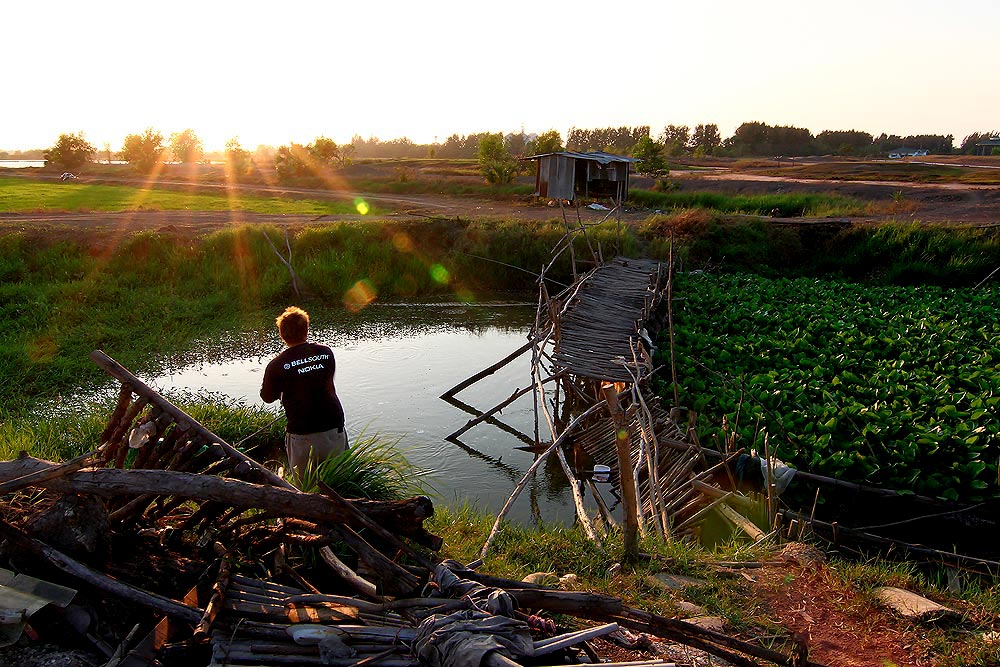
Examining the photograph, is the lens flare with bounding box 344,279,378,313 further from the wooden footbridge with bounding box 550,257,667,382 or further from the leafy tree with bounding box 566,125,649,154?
the leafy tree with bounding box 566,125,649,154

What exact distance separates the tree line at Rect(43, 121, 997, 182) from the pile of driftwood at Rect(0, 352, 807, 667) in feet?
96.4

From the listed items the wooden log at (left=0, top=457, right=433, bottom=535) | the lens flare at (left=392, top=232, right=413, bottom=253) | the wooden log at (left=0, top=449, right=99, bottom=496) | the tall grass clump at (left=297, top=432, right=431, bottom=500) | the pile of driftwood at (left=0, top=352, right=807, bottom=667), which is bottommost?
the tall grass clump at (left=297, top=432, right=431, bottom=500)

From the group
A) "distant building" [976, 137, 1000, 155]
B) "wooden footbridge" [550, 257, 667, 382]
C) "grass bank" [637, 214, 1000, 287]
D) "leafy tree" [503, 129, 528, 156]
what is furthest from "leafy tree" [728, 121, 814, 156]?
"wooden footbridge" [550, 257, 667, 382]

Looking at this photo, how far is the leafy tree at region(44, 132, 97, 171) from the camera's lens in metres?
45.8

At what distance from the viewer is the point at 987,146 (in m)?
61.7

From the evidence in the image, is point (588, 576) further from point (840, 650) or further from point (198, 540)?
point (198, 540)

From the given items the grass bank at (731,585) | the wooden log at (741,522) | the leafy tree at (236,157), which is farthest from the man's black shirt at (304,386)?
the leafy tree at (236,157)

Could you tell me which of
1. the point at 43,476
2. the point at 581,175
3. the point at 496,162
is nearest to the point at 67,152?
the point at 496,162

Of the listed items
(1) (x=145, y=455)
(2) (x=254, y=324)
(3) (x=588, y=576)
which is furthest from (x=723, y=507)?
(2) (x=254, y=324)

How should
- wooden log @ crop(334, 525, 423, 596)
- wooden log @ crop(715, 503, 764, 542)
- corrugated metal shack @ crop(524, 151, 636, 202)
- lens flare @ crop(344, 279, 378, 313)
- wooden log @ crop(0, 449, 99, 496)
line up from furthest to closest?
corrugated metal shack @ crop(524, 151, 636, 202)
lens flare @ crop(344, 279, 378, 313)
wooden log @ crop(715, 503, 764, 542)
wooden log @ crop(334, 525, 423, 596)
wooden log @ crop(0, 449, 99, 496)

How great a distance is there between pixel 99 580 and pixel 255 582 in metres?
0.64

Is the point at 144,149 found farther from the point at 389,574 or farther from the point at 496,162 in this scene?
the point at 389,574

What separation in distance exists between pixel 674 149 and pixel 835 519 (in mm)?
56589

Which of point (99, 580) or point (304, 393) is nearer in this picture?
point (99, 580)
